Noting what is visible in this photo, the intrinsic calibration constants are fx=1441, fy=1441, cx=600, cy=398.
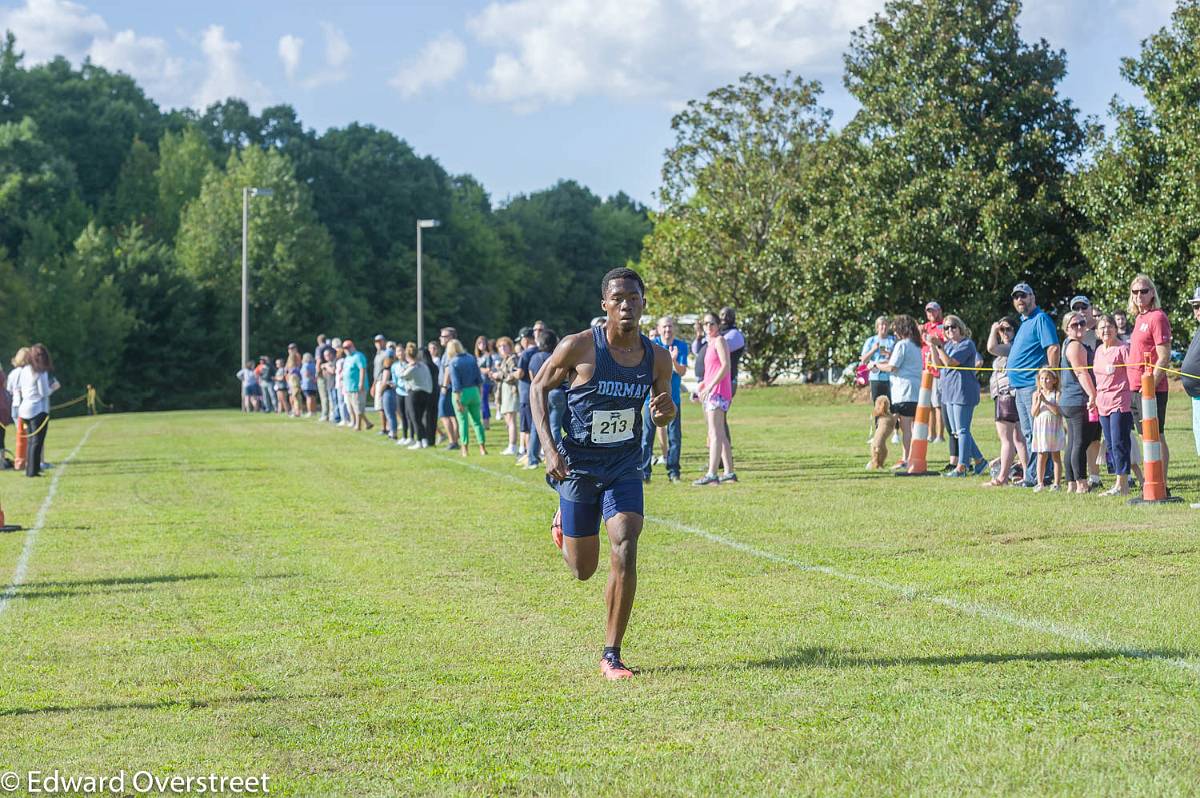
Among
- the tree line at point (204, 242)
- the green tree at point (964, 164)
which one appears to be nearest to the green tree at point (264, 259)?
the tree line at point (204, 242)

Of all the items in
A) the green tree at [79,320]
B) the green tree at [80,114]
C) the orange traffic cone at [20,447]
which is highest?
the green tree at [80,114]

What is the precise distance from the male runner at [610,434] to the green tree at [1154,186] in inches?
1187

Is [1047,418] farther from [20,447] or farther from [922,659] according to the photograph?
[20,447]

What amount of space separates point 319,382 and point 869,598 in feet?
102

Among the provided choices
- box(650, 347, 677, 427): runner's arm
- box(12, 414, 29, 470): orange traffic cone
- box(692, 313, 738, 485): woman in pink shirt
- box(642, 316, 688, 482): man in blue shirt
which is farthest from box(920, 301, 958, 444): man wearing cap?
box(12, 414, 29, 470): orange traffic cone

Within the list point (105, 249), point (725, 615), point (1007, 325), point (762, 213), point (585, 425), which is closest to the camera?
point (585, 425)

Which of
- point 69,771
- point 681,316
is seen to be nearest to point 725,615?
point 69,771

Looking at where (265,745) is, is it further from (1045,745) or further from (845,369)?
(845,369)

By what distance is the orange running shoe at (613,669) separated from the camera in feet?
22.3

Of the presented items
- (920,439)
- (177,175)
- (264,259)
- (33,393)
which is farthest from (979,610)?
(177,175)

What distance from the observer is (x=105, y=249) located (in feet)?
219

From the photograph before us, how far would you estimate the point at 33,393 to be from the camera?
19.8 m

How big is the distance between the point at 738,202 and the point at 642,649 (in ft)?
150

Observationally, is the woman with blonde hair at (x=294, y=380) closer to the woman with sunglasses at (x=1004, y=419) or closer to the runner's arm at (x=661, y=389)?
the woman with sunglasses at (x=1004, y=419)
